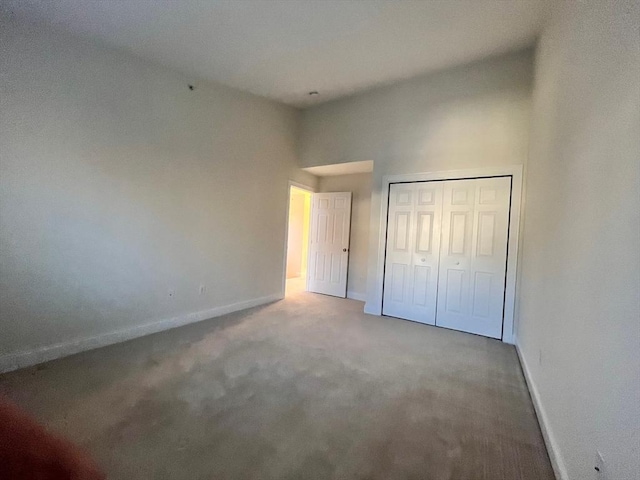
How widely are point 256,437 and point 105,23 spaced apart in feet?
12.1

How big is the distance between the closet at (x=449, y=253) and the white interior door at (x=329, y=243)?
1451mm

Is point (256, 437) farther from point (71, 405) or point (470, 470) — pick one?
point (71, 405)

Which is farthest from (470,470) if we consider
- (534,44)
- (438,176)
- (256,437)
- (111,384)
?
(534,44)

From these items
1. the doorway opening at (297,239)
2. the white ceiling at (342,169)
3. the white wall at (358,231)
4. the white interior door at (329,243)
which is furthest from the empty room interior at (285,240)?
the doorway opening at (297,239)

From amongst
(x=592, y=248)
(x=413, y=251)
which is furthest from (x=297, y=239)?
(x=592, y=248)

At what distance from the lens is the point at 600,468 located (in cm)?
113

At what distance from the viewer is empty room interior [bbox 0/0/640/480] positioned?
4.59 feet

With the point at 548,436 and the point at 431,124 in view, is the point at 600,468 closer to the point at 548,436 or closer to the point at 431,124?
the point at 548,436

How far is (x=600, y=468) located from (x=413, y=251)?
135 inches

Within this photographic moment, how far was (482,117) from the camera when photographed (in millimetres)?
3900

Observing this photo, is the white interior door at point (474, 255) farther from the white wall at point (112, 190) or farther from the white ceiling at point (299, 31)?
the white wall at point (112, 190)

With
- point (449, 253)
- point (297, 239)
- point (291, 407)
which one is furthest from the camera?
point (297, 239)

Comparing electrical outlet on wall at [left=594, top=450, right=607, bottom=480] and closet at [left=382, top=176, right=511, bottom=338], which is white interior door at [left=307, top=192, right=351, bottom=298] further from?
electrical outlet on wall at [left=594, top=450, right=607, bottom=480]

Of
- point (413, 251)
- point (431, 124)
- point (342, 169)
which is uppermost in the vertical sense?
point (431, 124)
